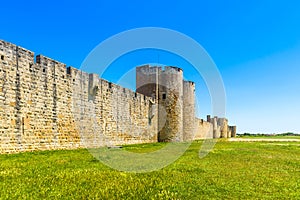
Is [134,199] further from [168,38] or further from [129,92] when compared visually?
[129,92]

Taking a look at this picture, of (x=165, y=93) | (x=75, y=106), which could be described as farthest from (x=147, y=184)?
(x=165, y=93)

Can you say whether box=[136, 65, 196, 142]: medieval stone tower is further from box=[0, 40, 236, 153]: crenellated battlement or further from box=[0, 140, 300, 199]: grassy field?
box=[0, 140, 300, 199]: grassy field

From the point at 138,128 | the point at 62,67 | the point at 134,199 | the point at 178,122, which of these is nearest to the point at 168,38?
the point at 62,67

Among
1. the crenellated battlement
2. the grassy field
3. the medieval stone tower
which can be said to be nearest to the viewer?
the grassy field

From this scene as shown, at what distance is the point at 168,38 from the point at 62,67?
18.9ft

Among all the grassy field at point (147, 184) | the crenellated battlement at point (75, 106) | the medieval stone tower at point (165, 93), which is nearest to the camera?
Answer: the grassy field at point (147, 184)

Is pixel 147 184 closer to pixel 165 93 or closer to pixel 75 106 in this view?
pixel 75 106

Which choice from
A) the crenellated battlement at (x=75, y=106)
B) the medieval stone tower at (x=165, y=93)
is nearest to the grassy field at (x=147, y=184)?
the crenellated battlement at (x=75, y=106)

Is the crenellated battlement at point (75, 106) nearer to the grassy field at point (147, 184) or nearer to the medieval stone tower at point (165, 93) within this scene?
the medieval stone tower at point (165, 93)

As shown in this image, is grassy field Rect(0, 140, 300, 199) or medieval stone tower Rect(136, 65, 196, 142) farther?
medieval stone tower Rect(136, 65, 196, 142)

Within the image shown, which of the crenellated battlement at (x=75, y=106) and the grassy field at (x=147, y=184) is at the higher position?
the crenellated battlement at (x=75, y=106)

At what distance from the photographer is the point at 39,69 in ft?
40.2

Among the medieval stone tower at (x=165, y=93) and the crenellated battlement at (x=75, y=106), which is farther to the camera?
the medieval stone tower at (x=165, y=93)

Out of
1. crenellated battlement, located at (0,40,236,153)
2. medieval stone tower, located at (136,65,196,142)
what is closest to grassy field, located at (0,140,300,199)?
crenellated battlement, located at (0,40,236,153)
